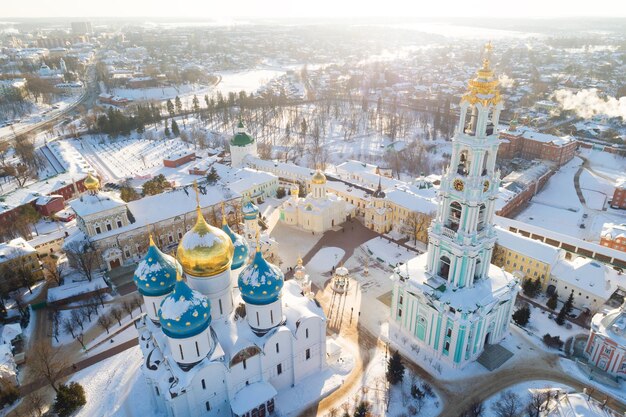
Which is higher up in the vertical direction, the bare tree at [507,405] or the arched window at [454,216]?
the arched window at [454,216]

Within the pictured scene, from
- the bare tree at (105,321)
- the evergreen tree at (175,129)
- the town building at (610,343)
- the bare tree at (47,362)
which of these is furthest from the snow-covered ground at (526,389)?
the evergreen tree at (175,129)

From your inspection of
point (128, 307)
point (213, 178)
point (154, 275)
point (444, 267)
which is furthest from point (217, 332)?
point (213, 178)

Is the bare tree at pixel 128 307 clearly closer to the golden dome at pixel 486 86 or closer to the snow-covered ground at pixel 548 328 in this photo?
the golden dome at pixel 486 86

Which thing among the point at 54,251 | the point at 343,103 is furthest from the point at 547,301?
the point at 343,103

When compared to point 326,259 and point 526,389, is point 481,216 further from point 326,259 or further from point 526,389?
point 326,259

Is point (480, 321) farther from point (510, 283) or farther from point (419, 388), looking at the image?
point (419, 388)

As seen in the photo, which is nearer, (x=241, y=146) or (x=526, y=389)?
(x=526, y=389)
